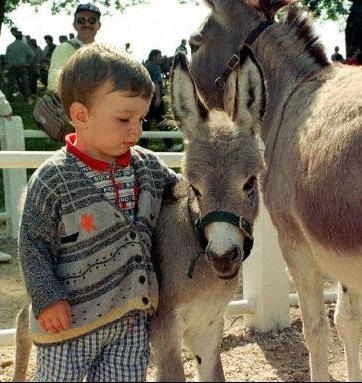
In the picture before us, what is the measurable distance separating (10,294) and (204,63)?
3.07 meters

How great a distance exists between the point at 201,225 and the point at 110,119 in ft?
1.84

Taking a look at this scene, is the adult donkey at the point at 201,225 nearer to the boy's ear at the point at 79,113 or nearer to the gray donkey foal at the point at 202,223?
the gray donkey foal at the point at 202,223

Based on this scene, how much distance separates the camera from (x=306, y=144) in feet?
12.2

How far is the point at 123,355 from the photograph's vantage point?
9.50 feet

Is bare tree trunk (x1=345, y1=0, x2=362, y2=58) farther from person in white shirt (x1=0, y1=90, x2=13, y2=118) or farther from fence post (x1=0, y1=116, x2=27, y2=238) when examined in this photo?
person in white shirt (x1=0, y1=90, x2=13, y2=118)

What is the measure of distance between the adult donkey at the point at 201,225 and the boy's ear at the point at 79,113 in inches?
17.7

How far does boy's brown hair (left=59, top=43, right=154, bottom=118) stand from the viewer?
114 inches

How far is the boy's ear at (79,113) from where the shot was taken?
2.96m

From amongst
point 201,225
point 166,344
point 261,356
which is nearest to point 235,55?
point 261,356

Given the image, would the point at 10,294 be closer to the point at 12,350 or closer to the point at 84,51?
the point at 12,350

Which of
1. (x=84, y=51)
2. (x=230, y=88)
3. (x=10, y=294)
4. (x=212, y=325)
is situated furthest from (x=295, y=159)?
(x=10, y=294)

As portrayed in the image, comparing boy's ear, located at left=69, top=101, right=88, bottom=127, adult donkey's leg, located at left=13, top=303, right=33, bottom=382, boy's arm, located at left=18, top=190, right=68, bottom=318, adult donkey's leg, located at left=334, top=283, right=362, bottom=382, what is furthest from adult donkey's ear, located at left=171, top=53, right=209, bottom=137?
adult donkey's leg, located at left=334, top=283, right=362, bottom=382

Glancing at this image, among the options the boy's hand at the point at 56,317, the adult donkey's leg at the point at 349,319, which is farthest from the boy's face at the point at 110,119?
the adult donkey's leg at the point at 349,319

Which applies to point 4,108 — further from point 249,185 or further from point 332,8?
point 332,8
